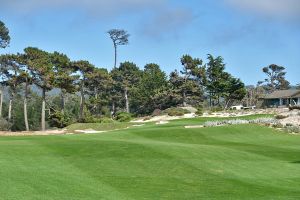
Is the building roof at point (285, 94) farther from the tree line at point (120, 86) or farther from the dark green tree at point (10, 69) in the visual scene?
the dark green tree at point (10, 69)

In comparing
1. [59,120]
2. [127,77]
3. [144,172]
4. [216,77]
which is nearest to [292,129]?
[144,172]

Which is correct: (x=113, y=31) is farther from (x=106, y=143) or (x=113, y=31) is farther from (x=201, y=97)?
(x=106, y=143)

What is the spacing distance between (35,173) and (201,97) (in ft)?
276

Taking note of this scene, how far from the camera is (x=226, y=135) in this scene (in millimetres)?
38594

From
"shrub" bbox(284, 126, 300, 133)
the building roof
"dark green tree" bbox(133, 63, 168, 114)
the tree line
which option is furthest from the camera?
the building roof

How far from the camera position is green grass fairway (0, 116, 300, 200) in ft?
49.6

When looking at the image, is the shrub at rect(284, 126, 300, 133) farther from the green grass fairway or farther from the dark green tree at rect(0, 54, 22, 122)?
the dark green tree at rect(0, 54, 22, 122)

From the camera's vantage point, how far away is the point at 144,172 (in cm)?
1894

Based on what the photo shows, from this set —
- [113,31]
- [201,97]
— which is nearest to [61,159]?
[201,97]

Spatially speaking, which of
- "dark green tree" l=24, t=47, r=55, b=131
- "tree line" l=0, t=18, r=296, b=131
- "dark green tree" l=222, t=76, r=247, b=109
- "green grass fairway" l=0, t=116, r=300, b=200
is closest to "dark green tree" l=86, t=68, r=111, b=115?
"tree line" l=0, t=18, r=296, b=131

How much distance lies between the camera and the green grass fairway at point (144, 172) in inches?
595

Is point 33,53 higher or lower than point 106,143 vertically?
higher

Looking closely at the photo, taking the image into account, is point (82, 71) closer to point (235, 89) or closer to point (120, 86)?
point (120, 86)

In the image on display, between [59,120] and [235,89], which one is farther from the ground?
[235,89]
